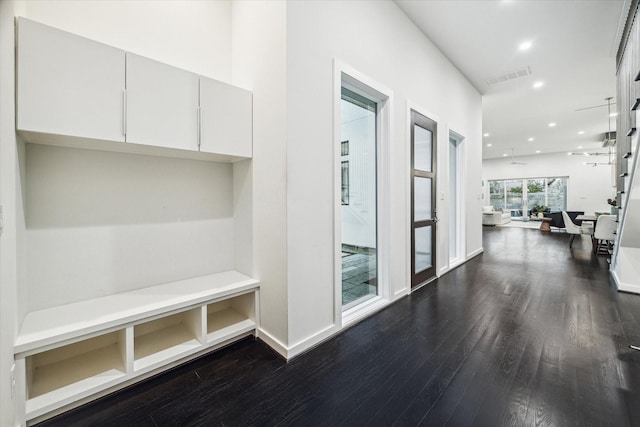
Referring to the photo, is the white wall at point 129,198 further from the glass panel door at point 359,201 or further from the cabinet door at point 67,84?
the glass panel door at point 359,201

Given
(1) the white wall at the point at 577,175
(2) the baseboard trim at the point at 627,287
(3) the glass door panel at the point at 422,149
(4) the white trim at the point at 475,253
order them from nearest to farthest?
(2) the baseboard trim at the point at 627,287
(3) the glass door panel at the point at 422,149
(4) the white trim at the point at 475,253
(1) the white wall at the point at 577,175

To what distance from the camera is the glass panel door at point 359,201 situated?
3004mm

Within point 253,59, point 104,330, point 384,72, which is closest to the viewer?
point 104,330

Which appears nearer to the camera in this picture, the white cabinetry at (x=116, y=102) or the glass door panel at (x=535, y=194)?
the white cabinetry at (x=116, y=102)

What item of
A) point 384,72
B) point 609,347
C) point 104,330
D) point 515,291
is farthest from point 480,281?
point 104,330

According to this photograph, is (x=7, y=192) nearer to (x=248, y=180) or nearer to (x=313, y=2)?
(x=248, y=180)

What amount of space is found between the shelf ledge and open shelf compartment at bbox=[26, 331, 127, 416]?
19cm

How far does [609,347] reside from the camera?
2143 mm

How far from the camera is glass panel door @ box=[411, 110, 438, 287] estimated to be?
346 centimetres

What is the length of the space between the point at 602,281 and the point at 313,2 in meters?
5.34

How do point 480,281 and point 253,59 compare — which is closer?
point 253,59

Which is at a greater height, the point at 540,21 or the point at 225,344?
the point at 540,21

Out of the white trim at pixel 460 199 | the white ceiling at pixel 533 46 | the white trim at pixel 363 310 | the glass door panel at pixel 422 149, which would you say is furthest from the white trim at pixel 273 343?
the white trim at pixel 460 199

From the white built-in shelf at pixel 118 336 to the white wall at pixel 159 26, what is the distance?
193cm
